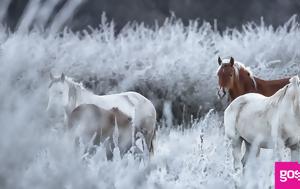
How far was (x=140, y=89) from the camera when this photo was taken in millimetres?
2879

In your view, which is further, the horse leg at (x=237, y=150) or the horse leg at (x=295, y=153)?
the horse leg at (x=237, y=150)

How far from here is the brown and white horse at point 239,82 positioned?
10.2 ft

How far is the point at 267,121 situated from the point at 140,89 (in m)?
0.61

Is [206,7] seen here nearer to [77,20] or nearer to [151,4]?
[151,4]

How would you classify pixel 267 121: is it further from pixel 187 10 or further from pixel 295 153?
pixel 187 10

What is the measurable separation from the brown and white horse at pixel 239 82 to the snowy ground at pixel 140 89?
11 cm

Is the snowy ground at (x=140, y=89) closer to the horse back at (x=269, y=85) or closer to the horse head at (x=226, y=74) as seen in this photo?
the horse head at (x=226, y=74)

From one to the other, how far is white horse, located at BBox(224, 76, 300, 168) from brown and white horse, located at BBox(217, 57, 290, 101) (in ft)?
0.81

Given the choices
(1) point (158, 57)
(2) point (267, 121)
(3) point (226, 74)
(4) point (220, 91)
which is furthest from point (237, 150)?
(1) point (158, 57)

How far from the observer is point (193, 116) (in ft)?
9.95

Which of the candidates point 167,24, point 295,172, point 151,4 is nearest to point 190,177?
point 295,172

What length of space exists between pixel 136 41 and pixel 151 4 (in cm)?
52

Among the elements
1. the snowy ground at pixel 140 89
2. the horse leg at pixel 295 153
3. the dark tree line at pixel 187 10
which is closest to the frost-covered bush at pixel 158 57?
the snowy ground at pixel 140 89

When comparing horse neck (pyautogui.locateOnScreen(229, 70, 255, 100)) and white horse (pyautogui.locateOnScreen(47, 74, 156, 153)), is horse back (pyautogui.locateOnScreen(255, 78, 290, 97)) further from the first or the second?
white horse (pyautogui.locateOnScreen(47, 74, 156, 153))
